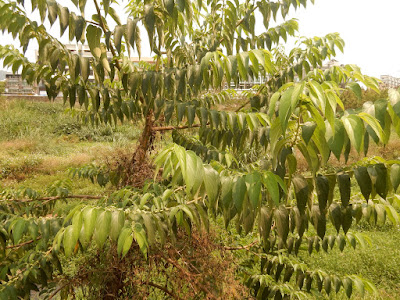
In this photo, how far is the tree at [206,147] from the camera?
0.89m

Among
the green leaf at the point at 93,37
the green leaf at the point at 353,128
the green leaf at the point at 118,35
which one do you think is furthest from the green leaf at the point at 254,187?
the green leaf at the point at 93,37

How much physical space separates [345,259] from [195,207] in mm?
3988

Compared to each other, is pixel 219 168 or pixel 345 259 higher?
pixel 219 168

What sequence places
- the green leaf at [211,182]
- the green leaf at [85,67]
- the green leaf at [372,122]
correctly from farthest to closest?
the green leaf at [85,67] → the green leaf at [211,182] → the green leaf at [372,122]

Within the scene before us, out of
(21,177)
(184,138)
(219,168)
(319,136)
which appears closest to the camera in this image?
(319,136)

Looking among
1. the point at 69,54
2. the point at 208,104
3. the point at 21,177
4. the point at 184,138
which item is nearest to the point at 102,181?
the point at 184,138

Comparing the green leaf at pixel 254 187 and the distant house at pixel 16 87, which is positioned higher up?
the distant house at pixel 16 87

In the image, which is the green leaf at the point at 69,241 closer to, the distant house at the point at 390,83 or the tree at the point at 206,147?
the tree at the point at 206,147

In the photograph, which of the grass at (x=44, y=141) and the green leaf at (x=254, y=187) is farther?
the grass at (x=44, y=141)

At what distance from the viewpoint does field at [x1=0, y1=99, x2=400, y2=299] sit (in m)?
4.16

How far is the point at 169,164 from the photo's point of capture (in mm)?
1011

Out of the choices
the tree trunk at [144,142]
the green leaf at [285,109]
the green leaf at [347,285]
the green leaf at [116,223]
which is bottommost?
the green leaf at [347,285]

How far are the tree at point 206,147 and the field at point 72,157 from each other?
0.40 metres

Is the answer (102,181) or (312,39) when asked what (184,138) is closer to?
(102,181)
